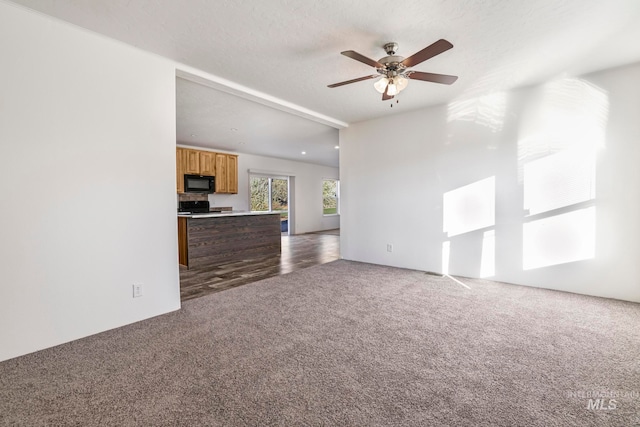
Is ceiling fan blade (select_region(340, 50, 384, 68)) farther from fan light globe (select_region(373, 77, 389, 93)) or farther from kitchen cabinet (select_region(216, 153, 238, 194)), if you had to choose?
kitchen cabinet (select_region(216, 153, 238, 194))

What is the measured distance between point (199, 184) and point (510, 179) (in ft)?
19.9

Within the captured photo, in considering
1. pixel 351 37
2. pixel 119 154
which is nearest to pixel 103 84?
pixel 119 154

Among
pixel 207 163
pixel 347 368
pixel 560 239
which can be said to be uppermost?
pixel 207 163

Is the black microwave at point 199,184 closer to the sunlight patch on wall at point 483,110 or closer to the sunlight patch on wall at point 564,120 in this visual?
the sunlight patch on wall at point 483,110

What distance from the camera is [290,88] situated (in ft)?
11.2

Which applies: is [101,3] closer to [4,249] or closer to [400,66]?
[4,249]

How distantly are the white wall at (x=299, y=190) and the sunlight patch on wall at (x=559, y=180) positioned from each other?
6.37m

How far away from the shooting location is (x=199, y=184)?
6539 millimetres

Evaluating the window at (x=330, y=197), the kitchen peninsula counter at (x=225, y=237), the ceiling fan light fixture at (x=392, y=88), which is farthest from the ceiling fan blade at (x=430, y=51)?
the window at (x=330, y=197)

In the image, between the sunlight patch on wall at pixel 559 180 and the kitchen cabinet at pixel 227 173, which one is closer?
the sunlight patch on wall at pixel 559 180

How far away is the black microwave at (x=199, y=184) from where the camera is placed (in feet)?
20.7

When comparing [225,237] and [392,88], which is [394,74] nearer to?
[392,88]

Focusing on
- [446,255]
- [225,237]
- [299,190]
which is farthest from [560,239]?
[299,190]

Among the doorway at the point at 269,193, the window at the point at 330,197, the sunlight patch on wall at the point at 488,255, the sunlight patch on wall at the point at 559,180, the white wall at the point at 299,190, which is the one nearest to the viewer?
the sunlight patch on wall at the point at 559,180
